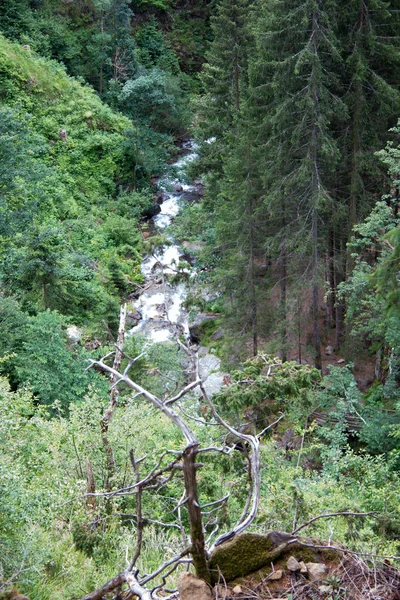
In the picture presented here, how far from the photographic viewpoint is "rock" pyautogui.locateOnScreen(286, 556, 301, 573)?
13.2ft

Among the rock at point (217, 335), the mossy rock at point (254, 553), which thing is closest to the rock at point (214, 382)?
the rock at point (217, 335)

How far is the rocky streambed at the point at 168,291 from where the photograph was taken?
19.9 meters

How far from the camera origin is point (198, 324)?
72.0 feet

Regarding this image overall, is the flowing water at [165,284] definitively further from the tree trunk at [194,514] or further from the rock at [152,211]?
the tree trunk at [194,514]

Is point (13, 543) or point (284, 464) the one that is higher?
point (13, 543)

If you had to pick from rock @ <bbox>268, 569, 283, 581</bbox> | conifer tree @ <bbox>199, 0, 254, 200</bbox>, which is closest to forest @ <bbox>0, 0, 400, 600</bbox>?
rock @ <bbox>268, 569, 283, 581</bbox>

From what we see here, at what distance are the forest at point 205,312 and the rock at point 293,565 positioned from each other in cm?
2

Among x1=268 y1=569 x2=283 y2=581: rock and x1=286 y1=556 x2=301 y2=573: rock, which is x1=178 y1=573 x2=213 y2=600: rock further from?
x1=286 y1=556 x2=301 y2=573: rock

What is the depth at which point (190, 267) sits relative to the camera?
24.5 metres

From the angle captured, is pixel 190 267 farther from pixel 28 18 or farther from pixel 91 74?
pixel 28 18

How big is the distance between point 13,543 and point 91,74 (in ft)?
101

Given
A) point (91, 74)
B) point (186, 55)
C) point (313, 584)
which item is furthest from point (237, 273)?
point (186, 55)

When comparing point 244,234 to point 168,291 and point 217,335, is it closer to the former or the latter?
point 217,335

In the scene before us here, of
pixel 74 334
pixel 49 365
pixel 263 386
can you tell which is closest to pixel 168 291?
pixel 74 334
